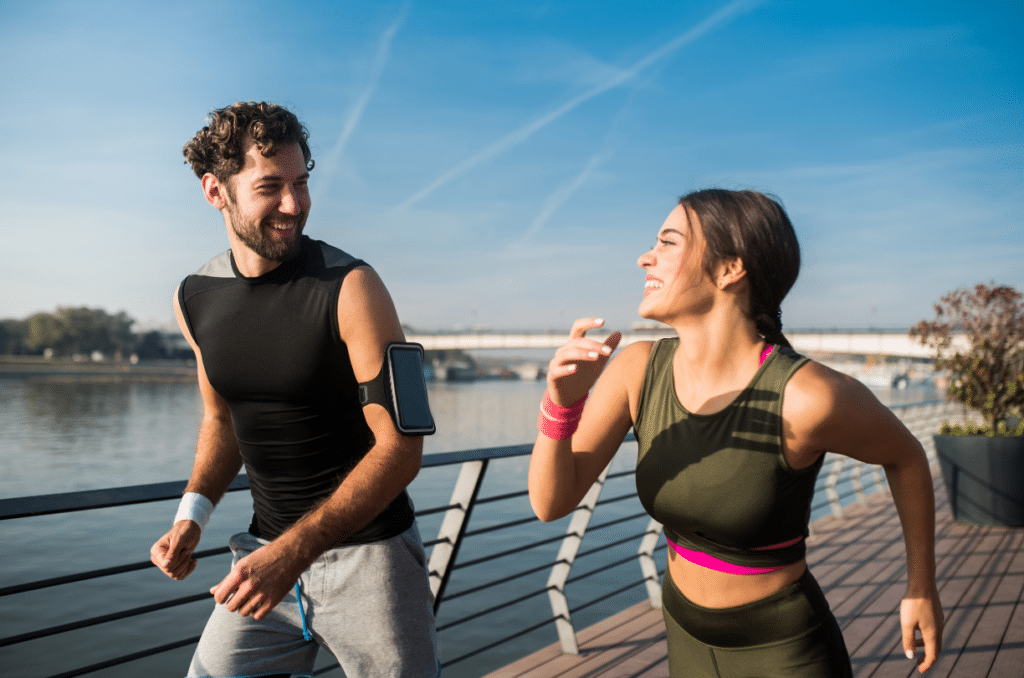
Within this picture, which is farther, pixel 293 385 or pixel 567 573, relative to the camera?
pixel 567 573

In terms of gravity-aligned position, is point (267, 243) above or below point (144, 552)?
above

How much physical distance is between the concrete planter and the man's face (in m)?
6.10

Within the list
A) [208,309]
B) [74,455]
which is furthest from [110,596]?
[74,455]

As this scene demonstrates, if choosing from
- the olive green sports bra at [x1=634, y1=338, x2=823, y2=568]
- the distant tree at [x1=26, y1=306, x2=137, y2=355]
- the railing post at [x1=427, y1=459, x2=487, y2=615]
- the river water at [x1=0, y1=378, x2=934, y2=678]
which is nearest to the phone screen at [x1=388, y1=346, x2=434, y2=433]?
the olive green sports bra at [x1=634, y1=338, x2=823, y2=568]

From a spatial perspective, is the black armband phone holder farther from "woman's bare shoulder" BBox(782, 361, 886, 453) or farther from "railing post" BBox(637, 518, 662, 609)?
"railing post" BBox(637, 518, 662, 609)

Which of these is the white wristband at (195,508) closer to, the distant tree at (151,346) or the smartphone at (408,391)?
the smartphone at (408,391)

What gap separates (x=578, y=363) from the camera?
1315 mm

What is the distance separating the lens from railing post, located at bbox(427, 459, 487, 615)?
2.81m

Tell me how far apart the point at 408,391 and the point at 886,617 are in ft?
11.6

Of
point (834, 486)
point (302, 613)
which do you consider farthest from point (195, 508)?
point (834, 486)

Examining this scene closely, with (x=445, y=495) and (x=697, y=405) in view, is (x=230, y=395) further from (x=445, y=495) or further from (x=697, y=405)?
(x=445, y=495)

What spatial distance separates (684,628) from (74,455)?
1217 inches

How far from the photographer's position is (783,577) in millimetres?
1448

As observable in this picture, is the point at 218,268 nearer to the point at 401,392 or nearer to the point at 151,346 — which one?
the point at 401,392
